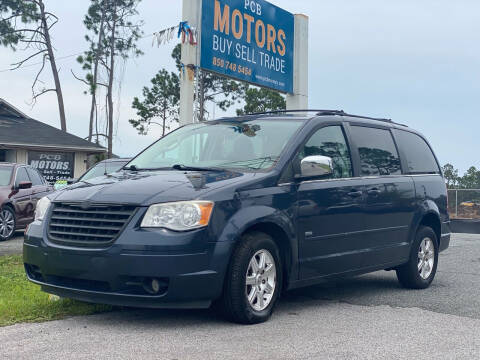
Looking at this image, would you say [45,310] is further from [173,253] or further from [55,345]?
[173,253]

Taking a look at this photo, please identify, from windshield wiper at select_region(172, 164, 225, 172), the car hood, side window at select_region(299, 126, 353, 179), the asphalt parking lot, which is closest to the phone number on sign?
side window at select_region(299, 126, 353, 179)

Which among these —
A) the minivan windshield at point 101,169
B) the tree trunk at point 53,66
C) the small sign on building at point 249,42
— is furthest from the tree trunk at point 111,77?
the minivan windshield at point 101,169

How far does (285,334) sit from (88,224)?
176 centimetres

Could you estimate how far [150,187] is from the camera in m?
5.37

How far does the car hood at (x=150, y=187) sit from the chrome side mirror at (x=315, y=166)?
0.58 meters

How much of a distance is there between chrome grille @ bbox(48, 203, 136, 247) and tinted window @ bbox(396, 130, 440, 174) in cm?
403

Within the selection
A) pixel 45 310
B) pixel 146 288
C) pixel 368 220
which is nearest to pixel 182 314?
pixel 146 288

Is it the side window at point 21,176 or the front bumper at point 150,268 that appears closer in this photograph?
the front bumper at point 150,268

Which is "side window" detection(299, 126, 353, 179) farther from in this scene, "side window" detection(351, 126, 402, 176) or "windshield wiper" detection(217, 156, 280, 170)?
"windshield wiper" detection(217, 156, 280, 170)

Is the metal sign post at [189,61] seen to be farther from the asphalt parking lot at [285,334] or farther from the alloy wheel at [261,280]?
the alloy wheel at [261,280]

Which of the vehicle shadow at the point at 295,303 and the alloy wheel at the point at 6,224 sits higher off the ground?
the alloy wheel at the point at 6,224

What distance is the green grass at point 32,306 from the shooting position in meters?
5.67

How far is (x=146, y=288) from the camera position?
16.8 feet

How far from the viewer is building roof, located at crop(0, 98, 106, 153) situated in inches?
1159
